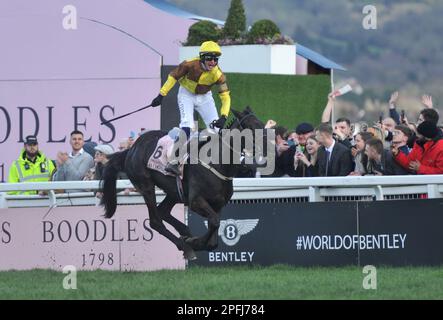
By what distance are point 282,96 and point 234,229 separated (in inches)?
216

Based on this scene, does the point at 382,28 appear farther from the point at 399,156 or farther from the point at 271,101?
the point at 399,156

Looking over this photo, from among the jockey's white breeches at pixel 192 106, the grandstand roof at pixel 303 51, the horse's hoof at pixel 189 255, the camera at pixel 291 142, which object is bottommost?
the horse's hoof at pixel 189 255

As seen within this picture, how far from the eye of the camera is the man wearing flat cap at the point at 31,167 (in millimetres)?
14570

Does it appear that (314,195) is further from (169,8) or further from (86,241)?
(169,8)

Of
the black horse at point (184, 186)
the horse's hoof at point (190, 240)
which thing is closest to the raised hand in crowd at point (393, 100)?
the black horse at point (184, 186)

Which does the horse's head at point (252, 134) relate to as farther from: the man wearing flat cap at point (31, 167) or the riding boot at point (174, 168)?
the man wearing flat cap at point (31, 167)

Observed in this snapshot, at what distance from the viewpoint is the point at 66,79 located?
1745cm

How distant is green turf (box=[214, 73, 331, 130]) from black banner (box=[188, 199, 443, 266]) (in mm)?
5064

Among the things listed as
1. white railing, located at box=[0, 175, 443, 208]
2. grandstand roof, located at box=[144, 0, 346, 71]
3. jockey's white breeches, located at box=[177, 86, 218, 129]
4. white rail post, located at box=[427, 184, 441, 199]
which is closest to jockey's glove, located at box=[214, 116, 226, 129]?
jockey's white breeches, located at box=[177, 86, 218, 129]

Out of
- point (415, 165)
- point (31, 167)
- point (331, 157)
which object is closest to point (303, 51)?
point (31, 167)

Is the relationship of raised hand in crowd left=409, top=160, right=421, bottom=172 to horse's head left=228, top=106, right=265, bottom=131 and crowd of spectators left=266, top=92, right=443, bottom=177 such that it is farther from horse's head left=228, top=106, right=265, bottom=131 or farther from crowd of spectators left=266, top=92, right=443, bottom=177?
horse's head left=228, top=106, right=265, bottom=131

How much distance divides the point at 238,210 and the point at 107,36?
695cm

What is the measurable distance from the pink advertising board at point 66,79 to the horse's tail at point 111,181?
377cm
